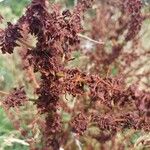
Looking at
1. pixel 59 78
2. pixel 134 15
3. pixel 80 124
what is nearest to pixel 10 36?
pixel 59 78

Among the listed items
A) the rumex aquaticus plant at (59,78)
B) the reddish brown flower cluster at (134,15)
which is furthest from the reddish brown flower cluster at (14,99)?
the reddish brown flower cluster at (134,15)

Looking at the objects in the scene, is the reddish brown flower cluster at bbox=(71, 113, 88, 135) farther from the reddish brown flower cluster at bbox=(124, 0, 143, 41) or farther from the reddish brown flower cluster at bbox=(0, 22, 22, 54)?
the reddish brown flower cluster at bbox=(124, 0, 143, 41)

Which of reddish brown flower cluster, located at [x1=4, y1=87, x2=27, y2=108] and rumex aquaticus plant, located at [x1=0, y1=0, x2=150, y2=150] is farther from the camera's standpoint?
reddish brown flower cluster, located at [x1=4, y1=87, x2=27, y2=108]

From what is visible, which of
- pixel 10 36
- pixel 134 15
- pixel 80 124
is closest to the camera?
pixel 10 36

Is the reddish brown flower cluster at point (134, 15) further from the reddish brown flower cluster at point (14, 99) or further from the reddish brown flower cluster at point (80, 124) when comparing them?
the reddish brown flower cluster at point (14, 99)

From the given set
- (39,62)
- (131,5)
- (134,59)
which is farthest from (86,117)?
(134,59)

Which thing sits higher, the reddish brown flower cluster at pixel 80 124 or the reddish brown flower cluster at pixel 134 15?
the reddish brown flower cluster at pixel 134 15

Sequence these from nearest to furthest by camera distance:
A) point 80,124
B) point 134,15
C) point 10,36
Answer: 1. point 10,36
2. point 80,124
3. point 134,15

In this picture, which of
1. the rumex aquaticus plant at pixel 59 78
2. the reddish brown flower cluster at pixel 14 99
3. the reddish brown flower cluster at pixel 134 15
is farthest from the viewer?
the reddish brown flower cluster at pixel 134 15

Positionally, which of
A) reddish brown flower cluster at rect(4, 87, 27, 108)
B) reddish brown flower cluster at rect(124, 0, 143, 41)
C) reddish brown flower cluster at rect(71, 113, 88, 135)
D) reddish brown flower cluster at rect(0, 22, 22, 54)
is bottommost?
reddish brown flower cluster at rect(71, 113, 88, 135)

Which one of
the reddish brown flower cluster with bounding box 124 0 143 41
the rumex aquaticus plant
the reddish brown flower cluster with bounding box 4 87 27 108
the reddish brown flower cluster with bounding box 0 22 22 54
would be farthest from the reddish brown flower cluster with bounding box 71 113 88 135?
the reddish brown flower cluster with bounding box 124 0 143 41

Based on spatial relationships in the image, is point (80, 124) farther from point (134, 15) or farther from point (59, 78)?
point (134, 15)

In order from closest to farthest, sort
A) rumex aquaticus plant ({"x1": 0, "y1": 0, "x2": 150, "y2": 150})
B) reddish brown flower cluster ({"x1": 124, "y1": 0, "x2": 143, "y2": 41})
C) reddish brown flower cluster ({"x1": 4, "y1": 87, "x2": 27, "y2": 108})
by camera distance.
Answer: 1. rumex aquaticus plant ({"x1": 0, "y1": 0, "x2": 150, "y2": 150})
2. reddish brown flower cluster ({"x1": 4, "y1": 87, "x2": 27, "y2": 108})
3. reddish brown flower cluster ({"x1": 124, "y1": 0, "x2": 143, "y2": 41})
